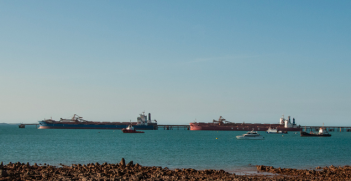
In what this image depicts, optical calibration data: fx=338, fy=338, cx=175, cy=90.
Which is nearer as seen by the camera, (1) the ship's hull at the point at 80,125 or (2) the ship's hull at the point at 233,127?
(2) the ship's hull at the point at 233,127

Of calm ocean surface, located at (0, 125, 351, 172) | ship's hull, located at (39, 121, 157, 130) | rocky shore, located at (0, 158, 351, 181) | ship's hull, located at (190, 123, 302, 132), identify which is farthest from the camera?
ship's hull, located at (39, 121, 157, 130)

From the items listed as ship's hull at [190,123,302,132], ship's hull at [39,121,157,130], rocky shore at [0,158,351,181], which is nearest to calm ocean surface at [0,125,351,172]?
rocky shore at [0,158,351,181]

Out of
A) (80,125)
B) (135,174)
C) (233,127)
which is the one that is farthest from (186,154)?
(80,125)

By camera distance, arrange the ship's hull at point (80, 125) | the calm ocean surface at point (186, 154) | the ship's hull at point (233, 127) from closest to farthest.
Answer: the calm ocean surface at point (186, 154), the ship's hull at point (233, 127), the ship's hull at point (80, 125)

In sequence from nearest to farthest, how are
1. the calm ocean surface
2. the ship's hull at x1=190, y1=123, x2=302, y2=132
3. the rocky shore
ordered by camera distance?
the rocky shore
the calm ocean surface
the ship's hull at x1=190, y1=123, x2=302, y2=132

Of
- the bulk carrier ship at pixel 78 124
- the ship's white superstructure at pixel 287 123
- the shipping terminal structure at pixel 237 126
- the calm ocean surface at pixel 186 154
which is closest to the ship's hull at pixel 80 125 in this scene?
the bulk carrier ship at pixel 78 124

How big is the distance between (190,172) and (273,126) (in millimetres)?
130730

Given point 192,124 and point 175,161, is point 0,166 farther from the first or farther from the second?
point 192,124

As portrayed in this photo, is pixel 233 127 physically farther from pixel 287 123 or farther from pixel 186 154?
pixel 186 154

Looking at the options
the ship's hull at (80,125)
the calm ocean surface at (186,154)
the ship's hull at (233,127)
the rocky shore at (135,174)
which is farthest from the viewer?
the ship's hull at (80,125)

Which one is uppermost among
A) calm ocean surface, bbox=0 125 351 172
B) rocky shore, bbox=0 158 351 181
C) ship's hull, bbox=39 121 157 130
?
rocky shore, bbox=0 158 351 181

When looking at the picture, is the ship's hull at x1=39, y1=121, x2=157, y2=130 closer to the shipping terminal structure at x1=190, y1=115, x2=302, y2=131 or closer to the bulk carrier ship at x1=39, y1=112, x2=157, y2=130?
the bulk carrier ship at x1=39, y1=112, x2=157, y2=130

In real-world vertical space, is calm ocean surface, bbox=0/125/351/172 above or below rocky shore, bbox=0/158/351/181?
below

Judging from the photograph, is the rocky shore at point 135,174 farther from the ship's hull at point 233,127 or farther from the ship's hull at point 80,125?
the ship's hull at point 80,125
